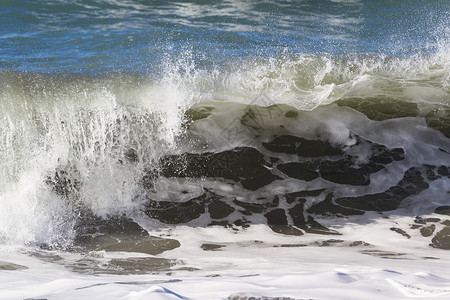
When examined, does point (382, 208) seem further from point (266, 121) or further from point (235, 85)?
point (235, 85)

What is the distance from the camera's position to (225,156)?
4.97 m

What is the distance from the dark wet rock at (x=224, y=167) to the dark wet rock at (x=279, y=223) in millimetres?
383

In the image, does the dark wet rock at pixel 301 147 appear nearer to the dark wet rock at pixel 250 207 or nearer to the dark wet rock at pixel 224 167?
the dark wet rock at pixel 224 167

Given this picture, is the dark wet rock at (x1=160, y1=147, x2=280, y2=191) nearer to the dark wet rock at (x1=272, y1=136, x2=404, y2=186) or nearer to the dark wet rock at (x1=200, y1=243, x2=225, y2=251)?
the dark wet rock at (x1=272, y1=136, x2=404, y2=186)

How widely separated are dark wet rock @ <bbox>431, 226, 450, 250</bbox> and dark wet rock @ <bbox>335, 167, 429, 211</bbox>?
51 centimetres

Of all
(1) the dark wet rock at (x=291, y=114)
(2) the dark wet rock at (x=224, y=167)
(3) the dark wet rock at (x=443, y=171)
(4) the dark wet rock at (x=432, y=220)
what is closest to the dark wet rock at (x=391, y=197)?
(3) the dark wet rock at (x=443, y=171)

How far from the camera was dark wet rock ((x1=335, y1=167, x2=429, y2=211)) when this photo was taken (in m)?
4.52

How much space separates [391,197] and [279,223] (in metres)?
1.04

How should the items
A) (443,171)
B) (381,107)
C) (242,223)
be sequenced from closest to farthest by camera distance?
1. (242,223)
2. (443,171)
3. (381,107)

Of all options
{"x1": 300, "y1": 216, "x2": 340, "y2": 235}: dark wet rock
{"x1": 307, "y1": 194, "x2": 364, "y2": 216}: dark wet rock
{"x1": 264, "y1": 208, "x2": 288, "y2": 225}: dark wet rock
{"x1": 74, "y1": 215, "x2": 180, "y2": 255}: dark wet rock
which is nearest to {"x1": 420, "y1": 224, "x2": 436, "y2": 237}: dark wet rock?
{"x1": 307, "y1": 194, "x2": 364, "y2": 216}: dark wet rock

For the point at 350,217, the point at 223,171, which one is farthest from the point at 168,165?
the point at 350,217

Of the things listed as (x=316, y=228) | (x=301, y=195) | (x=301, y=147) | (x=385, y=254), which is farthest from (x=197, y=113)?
(x=385, y=254)

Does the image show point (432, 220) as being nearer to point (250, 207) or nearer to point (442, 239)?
point (442, 239)

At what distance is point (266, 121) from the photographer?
5191mm
